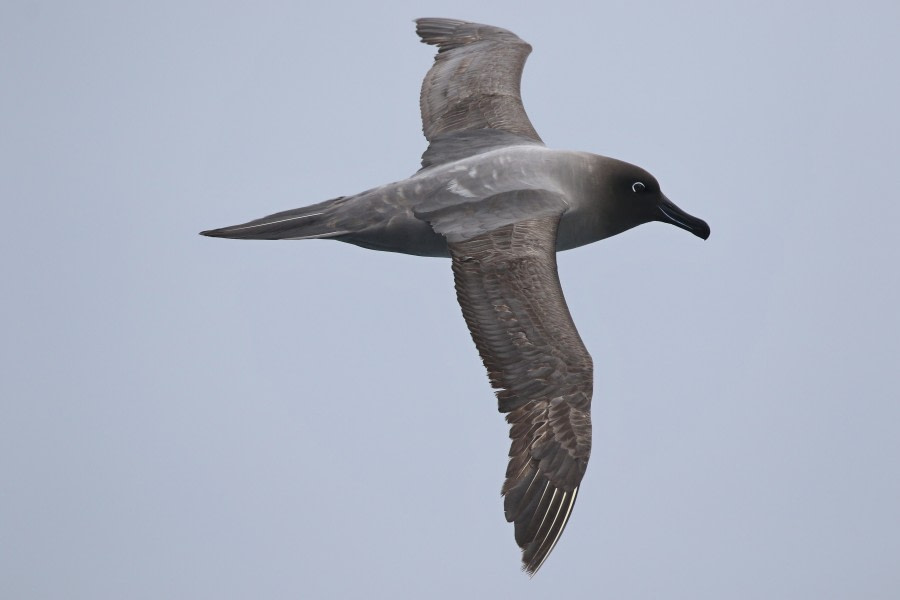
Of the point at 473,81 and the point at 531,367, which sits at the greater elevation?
the point at 473,81

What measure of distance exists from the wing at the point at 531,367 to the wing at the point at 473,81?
6.98 feet

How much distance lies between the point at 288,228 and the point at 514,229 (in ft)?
6.07

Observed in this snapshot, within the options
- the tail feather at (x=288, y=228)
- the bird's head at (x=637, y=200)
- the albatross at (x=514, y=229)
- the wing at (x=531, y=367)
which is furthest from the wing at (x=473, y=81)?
the wing at (x=531, y=367)

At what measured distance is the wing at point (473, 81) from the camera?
13094mm

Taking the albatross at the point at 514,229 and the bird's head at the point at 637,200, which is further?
the bird's head at the point at 637,200

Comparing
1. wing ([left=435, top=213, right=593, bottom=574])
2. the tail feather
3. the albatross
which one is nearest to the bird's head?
the albatross

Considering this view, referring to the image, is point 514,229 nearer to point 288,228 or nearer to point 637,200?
point 637,200

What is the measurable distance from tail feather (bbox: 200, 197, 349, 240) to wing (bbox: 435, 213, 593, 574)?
3.71ft

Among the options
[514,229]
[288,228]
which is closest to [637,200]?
[514,229]

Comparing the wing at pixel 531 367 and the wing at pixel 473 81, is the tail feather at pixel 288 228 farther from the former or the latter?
the wing at pixel 473 81

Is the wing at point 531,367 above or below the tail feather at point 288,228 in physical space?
below

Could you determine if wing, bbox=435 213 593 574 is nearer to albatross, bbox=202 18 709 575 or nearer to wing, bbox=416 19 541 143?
albatross, bbox=202 18 709 575

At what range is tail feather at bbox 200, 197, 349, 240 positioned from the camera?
38.5 feet

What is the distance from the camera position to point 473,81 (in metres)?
13.6
